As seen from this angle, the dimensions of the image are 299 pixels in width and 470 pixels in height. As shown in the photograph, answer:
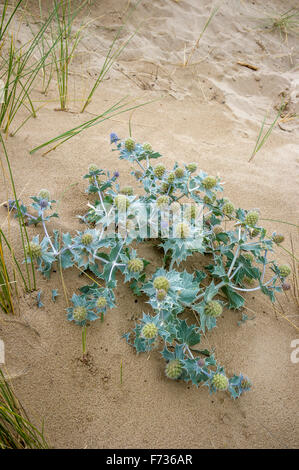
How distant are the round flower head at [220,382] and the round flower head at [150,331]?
0.32m

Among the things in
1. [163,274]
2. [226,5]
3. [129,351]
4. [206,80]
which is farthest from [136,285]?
[226,5]

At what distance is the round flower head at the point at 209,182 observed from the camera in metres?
1.77

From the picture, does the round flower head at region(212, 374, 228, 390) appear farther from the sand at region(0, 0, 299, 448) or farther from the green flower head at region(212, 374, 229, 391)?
the sand at region(0, 0, 299, 448)

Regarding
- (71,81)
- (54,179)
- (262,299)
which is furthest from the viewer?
(71,81)

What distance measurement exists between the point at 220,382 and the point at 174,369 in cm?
20

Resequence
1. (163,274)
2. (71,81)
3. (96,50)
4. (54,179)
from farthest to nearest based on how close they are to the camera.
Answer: (96,50) < (71,81) < (54,179) < (163,274)

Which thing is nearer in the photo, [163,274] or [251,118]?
[163,274]

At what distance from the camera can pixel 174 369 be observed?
145 centimetres

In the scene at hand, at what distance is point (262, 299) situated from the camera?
75.4 inches

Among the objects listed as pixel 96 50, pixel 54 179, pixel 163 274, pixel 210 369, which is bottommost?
pixel 210 369

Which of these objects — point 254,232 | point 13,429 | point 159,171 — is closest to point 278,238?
point 254,232

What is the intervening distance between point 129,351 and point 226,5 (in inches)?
230

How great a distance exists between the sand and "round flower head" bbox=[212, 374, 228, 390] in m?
0.12

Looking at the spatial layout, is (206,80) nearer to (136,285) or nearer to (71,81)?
(71,81)
